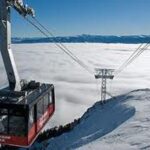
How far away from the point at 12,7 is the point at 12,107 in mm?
4845

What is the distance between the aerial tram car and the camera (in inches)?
597

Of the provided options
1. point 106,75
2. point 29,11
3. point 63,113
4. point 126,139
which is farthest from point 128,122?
point 63,113

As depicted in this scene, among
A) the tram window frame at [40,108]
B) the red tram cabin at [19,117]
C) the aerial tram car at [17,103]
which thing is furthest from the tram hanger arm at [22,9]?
the tram window frame at [40,108]

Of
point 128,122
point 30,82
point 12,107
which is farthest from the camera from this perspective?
point 128,122

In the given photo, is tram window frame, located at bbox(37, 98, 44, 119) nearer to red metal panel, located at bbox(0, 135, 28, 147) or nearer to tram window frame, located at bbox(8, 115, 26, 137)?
tram window frame, located at bbox(8, 115, 26, 137)

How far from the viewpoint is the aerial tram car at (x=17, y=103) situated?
1517cm

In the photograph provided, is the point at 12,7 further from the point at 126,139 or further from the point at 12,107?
the point at 126,139

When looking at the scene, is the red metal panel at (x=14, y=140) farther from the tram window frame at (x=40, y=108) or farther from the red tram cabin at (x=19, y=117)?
the tram window frame at (x=40, y=108)

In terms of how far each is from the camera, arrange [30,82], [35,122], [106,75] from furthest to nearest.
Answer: [106,75], [30,82], [35,122]

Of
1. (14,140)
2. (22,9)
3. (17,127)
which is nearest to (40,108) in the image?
(17,127)

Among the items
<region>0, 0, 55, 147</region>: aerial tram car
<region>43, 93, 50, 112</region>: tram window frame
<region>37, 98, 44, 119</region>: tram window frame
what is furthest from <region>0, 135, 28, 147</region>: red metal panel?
<region>43, 93, 50, 112</region>: tram window frame

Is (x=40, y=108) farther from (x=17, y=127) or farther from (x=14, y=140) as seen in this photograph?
(x=14, y=140)

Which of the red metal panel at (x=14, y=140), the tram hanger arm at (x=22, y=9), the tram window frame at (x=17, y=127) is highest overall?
the tram hanger arm at (x=22, y=9)

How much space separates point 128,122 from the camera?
2544 centimetres
